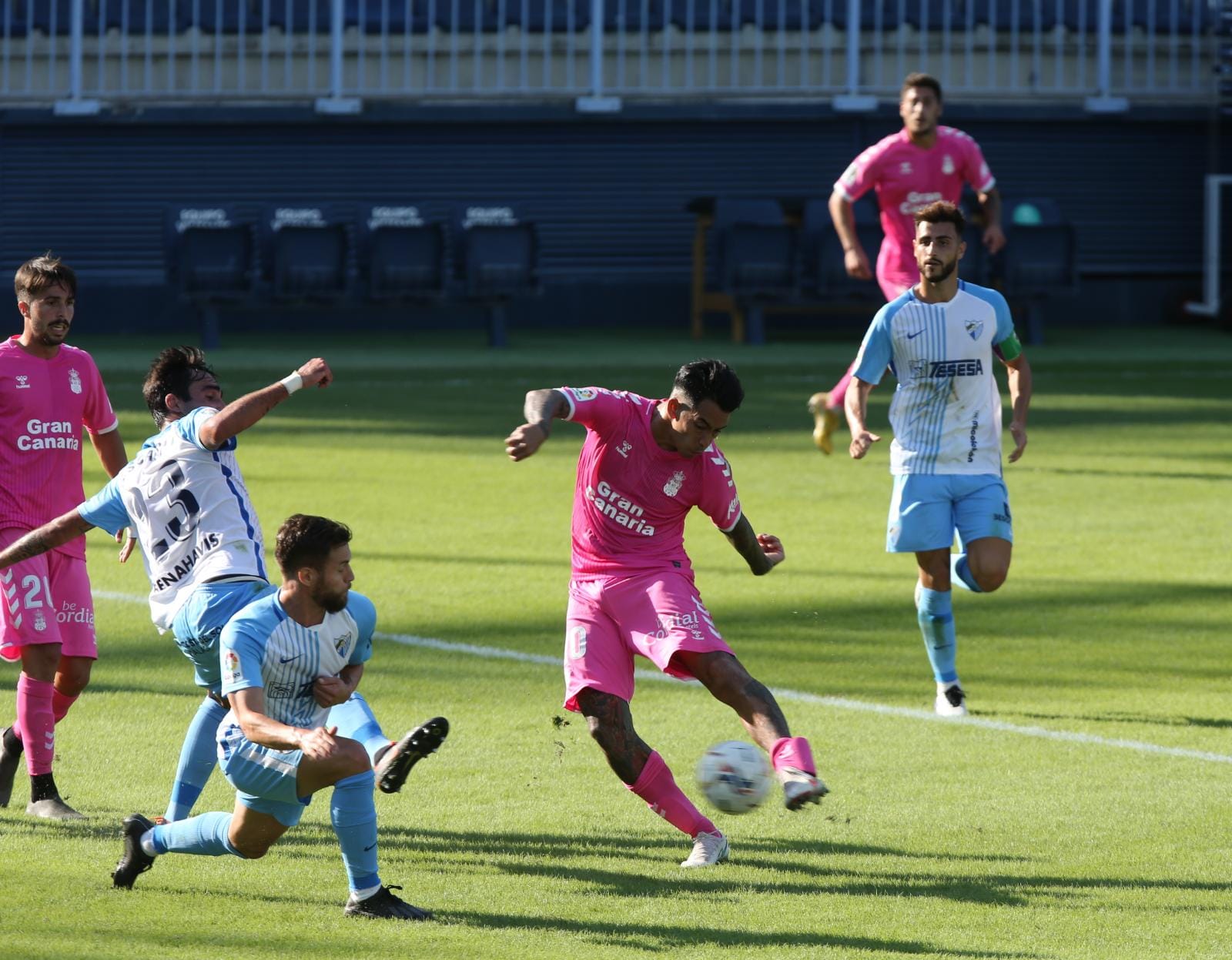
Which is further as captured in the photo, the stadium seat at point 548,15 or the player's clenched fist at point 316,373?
the stadium seat at point 548,15

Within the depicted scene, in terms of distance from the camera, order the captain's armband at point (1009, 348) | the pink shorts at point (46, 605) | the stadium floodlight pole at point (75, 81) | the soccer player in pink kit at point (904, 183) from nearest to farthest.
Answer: the pink shorts at point (46, 605)
the captain's armband at point (1009, 348)
the soccer player in pink kit at point (904, 183)
the stadium floodlight pole at point (75, 81)

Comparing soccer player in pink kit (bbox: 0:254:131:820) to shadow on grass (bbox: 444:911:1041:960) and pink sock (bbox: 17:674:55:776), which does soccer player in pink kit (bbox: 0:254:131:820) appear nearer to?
pink sock (bbox: 17:674:55:776)

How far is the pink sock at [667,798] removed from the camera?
6230mm

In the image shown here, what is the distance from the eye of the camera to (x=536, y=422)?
5.90 m

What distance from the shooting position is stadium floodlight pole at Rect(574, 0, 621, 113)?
85.1 ft

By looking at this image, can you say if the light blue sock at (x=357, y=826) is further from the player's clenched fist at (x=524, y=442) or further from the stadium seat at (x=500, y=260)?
the stadium seat at (x=500, y=260)

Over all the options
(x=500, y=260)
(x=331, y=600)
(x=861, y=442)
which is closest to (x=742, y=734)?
(x=861, y=442)

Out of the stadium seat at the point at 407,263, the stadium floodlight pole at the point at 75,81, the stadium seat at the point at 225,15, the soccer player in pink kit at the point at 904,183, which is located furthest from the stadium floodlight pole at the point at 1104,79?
the soccer player in pink kit at the point at 904,183

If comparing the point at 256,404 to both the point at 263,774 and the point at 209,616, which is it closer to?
the point at 209,616

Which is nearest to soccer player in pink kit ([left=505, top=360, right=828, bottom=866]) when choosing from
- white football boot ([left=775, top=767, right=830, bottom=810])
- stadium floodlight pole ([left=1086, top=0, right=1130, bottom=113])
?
white football boot ([left=775, top=767, right=830, bottom=810])

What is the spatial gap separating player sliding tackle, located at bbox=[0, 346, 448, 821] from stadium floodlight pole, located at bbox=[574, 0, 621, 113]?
66.2 feet

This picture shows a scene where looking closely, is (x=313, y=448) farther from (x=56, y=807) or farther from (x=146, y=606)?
(x=56, y=807)

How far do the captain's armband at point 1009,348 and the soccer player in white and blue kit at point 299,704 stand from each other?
3.94 metres

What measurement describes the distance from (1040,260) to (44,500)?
18865 mm
